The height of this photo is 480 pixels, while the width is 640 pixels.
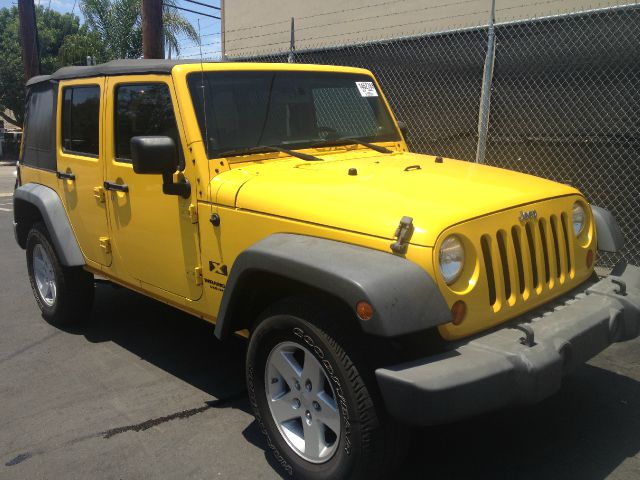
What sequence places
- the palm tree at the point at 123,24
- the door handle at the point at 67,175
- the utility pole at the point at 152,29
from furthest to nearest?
the palm tree at the point at 123,24
the utility pole at the point at 152,29
the door handle at the point at 67,175

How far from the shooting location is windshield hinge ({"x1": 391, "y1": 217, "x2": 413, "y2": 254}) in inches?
99.6

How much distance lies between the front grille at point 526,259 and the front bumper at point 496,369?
5.6 inches

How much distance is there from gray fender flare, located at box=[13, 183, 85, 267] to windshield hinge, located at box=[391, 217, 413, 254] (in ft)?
9.53

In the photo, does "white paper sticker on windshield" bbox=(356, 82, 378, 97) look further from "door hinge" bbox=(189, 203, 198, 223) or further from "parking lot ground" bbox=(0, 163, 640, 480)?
"parking lot ground" bbox=(0, 163, 640, 480)

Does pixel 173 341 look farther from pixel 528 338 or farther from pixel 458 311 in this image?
pixel 528 338

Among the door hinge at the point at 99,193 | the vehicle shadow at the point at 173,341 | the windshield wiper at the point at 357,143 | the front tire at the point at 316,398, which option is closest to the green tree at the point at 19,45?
the vehicle shadow at the point at 173,341

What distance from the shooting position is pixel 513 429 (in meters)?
3.42

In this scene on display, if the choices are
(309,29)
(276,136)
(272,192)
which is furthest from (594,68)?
(309,29)

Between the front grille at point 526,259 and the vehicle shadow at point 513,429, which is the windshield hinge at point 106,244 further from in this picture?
the front grille at point 526,259

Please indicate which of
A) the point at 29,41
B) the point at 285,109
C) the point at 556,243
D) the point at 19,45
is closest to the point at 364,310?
the point at 556,243

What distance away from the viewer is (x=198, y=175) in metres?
3.44

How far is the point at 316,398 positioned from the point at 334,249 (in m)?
0.70

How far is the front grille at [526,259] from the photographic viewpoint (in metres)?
2.72

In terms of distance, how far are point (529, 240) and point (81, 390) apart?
9.47 ft
